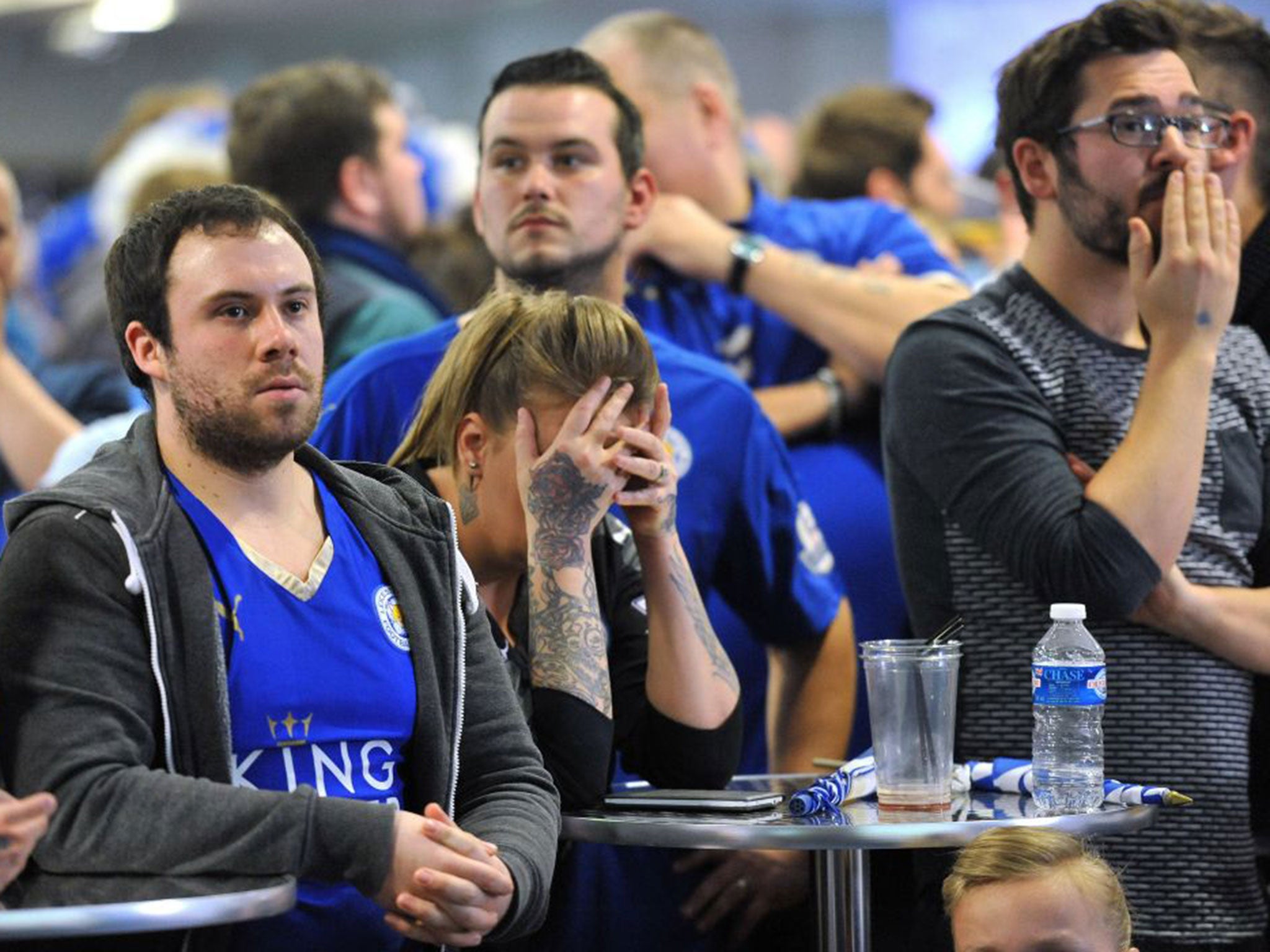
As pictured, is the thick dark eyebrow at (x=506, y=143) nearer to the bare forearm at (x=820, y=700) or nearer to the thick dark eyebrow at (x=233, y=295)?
the bare forearm at (x=820, y=700)

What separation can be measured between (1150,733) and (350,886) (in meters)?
1.22

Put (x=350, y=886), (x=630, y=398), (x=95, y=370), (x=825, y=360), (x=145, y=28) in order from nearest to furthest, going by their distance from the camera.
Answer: (x=350, y=886) < (x=630, y=398) < (x=825, y=360) < (x=95, y=370) < (x=145, y=28)

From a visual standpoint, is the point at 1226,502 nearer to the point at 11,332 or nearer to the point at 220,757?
the point at 220,757

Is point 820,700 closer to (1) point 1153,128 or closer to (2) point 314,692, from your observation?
(1) point 1153,128

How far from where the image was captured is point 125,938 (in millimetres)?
2064

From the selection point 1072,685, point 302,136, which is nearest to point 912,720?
point 1072,685

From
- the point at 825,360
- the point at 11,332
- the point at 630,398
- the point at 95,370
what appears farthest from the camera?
the point at 11,332

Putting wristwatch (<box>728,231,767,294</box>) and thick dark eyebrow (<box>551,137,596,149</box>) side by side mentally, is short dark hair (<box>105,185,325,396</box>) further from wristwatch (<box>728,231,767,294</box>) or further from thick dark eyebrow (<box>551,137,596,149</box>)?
wristwatch (<box>728,231,767,294</box>)

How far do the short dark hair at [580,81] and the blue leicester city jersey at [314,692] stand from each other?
1509 mm

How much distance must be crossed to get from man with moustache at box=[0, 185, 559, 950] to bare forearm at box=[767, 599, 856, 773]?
103 centimetres

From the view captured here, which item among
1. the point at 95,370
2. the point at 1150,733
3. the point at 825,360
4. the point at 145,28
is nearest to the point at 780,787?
the point at 1150,733

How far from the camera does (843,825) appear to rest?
239 centimetres

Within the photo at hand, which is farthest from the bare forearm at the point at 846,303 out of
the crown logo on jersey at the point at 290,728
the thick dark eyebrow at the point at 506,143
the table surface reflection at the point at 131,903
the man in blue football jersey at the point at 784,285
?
the table surface reflection at the point at 131,903

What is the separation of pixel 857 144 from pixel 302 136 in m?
1.53
